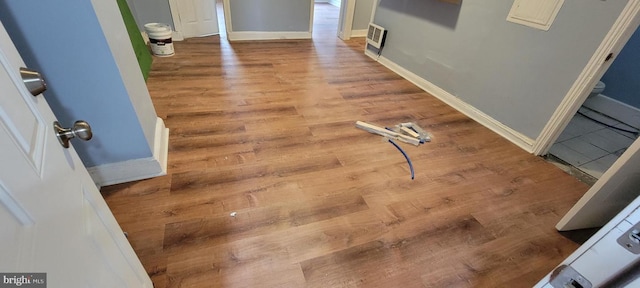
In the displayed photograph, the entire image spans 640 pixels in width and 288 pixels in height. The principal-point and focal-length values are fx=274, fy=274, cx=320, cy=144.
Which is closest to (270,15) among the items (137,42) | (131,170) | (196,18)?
(196,18)

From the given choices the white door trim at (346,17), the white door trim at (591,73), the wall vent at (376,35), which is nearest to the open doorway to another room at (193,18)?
the white door trim at (346,17)

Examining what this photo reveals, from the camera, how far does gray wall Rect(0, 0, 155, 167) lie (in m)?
1.03

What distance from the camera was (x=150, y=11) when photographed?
3.54 metres

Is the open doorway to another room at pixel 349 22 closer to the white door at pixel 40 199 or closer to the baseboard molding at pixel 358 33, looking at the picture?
the baseboard molding at pixel 358 33

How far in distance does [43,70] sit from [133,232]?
0.79m

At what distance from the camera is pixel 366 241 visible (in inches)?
54.6

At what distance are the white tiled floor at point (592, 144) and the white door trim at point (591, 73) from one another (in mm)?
227

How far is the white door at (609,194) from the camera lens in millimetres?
1212

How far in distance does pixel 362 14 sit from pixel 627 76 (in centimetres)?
330

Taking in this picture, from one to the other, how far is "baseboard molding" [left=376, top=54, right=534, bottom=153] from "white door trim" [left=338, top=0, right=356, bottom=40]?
3.93 feet

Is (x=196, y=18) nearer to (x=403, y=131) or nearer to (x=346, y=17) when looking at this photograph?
(x=346, y=17)

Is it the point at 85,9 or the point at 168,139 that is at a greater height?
the point at 85,9

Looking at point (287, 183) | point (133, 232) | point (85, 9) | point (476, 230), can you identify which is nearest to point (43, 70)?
point (85, 9)

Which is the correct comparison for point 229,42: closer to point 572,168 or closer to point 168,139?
point 168,139
